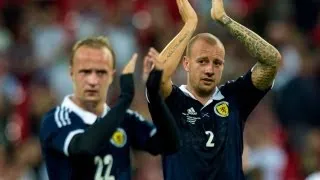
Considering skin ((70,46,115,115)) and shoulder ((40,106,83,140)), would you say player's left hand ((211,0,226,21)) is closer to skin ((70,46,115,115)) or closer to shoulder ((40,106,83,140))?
skin ((70,46,115,115))

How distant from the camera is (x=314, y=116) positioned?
13062mm

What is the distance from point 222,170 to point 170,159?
1.17 feet

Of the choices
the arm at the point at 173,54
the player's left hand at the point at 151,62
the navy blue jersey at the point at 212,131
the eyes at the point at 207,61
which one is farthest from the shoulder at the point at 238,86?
the player's left hand at the point at 151,62

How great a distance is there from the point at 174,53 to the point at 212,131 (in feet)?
1.92

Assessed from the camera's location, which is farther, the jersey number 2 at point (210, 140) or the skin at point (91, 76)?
the jersey number 2 at point (210, 140)

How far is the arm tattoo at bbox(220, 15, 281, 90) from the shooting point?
7.67 meters

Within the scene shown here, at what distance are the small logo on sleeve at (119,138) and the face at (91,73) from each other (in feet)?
0.77

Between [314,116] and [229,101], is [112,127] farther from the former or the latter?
[314,116]

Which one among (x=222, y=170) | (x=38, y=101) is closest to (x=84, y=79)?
(x=222, y=170)

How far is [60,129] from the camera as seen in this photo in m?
7.07

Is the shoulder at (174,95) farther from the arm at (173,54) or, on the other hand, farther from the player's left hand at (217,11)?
the player's left hand at (217,11)

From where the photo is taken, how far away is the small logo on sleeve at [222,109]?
25.1 feet

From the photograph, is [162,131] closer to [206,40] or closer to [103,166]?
[103,166]

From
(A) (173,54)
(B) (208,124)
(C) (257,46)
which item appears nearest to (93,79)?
(A) (173,54)
